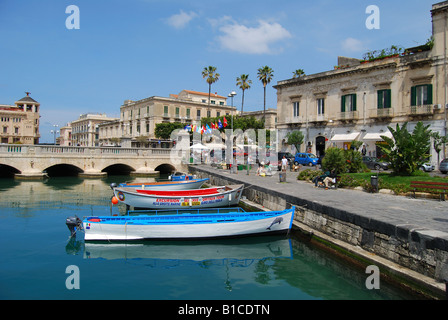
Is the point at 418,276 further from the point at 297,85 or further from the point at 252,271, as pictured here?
the point at 297,85

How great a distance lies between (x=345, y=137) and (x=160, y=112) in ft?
146

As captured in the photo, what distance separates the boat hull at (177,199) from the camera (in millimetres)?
18250

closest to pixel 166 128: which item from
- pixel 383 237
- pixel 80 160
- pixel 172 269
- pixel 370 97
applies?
pixel 80 160

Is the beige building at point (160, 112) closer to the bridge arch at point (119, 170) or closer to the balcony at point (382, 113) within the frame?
the bridge arch at point (119, 170)

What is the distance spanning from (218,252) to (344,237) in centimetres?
462

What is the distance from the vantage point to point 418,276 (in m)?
7.53

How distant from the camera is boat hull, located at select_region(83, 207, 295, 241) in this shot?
1274cm

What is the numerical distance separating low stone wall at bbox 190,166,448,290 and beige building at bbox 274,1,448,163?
846 inches

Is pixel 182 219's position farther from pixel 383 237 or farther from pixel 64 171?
pixel 64 171

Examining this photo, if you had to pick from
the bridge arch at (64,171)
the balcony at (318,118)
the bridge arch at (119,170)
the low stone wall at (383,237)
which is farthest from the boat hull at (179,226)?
the bridge arch at (119,170)

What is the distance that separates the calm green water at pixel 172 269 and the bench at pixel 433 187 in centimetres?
611

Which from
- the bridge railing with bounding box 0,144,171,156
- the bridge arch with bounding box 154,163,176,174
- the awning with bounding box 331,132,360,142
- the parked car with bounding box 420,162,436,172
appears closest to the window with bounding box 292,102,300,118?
the awning with bounding box 331,132,360,142

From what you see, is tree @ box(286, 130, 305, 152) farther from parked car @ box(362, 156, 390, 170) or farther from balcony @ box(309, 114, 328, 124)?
parked car @ box(362, 156, 390, 170)

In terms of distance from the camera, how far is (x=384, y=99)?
31344 millimetres
